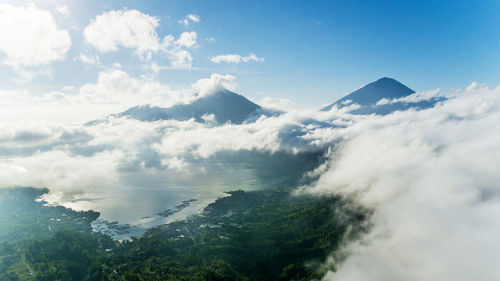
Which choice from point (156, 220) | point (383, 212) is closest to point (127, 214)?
point (156, 220)

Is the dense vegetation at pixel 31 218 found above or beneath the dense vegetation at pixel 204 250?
above

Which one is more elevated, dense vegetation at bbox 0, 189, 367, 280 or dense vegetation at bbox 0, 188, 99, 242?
dense vegetation at bbox 0, 188, 99, 242

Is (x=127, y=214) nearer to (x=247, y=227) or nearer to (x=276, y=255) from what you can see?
(x=247, y=227)

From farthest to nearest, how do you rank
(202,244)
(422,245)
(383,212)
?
(383,212)
(202,244)
(422,245)

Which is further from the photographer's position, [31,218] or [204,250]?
[31,218]

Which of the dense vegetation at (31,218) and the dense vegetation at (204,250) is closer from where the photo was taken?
the dense vegetation at (204,250)

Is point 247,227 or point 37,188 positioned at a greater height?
point 37,188

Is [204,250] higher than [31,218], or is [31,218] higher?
[31,218]

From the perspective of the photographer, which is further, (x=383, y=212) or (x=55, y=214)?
(x=55, y=214)
